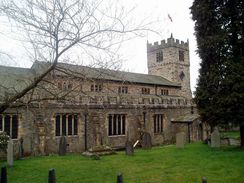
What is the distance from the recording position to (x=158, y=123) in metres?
28.6

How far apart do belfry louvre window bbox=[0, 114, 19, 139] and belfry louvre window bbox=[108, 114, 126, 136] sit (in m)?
8.06

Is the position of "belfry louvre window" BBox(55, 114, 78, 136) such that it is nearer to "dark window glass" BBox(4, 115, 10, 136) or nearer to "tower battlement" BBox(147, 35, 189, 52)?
"dark window glass" BBox(4, 115, 10, 136)

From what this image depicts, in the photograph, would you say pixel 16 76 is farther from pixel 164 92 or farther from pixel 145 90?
pixel 164 92

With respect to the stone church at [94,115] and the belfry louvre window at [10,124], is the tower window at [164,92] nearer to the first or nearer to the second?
the stone church at [94,115]

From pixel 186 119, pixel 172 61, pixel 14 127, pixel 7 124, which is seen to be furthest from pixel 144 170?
pixel 172 61

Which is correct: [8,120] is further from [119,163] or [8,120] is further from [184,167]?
[184,167]

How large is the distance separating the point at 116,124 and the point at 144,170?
12.6 m

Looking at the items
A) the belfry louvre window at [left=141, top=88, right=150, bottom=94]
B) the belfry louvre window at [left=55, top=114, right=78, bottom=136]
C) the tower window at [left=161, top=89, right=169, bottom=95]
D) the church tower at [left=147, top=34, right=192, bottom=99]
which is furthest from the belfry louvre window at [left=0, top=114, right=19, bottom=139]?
the church tower at [left=147, top=34, right=192, bottom=99]

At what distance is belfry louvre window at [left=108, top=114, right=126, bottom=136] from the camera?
24.6 meters

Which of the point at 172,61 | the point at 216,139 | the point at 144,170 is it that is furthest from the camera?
the point at 172,61

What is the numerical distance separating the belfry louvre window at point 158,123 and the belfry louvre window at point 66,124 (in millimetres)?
9017

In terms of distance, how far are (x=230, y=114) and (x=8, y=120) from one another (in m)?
14.6

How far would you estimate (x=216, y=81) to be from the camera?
17438 millimetres

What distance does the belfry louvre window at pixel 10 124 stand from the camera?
62.1 feet
